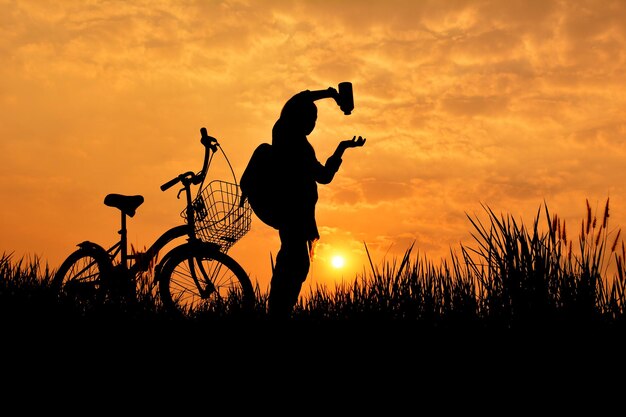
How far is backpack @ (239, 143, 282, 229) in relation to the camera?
600cm

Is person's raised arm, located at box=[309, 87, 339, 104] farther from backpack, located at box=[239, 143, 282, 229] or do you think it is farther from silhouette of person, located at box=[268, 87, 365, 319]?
backpack, located at box=[239, 143, 282, 229]

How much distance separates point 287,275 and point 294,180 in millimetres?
807

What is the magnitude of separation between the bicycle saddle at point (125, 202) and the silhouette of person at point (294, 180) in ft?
8.33

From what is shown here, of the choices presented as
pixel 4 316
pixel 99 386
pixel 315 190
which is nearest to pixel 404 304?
pixel 315 190

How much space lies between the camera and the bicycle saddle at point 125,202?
785cm

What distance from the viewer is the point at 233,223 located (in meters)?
6.73

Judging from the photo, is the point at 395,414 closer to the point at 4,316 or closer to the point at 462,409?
the point at 462,409

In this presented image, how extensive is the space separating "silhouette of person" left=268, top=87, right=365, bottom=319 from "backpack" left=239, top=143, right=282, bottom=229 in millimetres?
51

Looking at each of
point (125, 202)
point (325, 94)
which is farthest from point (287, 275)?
point (125, 202)

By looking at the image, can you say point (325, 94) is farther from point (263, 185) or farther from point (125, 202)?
point (125, 202)

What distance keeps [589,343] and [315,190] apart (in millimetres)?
2547

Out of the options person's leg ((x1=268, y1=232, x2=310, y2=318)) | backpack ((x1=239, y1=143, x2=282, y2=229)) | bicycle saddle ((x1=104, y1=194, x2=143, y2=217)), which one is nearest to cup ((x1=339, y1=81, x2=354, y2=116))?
backpack ((x1=239, y1=143, x2=282, y2=229))

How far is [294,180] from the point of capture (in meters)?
5.96

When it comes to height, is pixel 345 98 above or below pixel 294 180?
above
